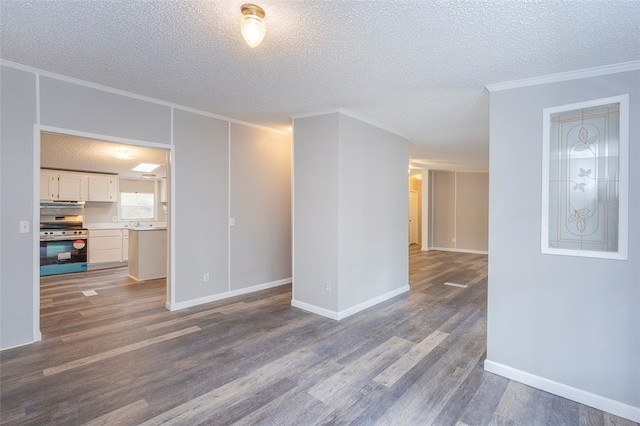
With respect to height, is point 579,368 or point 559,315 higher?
point 559,315

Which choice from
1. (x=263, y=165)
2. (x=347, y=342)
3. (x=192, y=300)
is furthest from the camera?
(x=263, y=165)

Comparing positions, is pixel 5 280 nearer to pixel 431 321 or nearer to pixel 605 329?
pixel 431 321

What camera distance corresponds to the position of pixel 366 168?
407 centimetres

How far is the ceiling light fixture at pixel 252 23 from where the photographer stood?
5.74 feet

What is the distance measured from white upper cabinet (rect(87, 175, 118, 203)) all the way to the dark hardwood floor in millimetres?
3725

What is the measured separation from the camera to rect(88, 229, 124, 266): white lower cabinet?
21.9 feet

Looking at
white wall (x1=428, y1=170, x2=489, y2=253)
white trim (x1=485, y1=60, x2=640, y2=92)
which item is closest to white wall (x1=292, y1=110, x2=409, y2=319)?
white trim (x1=485, y1=60, x2=640, y2=92)

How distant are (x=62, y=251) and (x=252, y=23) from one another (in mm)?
6873

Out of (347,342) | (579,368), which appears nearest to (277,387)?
(347,342)

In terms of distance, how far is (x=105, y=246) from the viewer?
6852 mm

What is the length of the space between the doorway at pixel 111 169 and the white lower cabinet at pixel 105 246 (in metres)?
0.02

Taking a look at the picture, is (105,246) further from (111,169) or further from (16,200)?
(16,200)

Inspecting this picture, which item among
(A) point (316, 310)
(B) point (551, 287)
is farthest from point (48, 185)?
(B) point (551, 287)

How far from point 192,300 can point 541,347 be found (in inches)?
152
